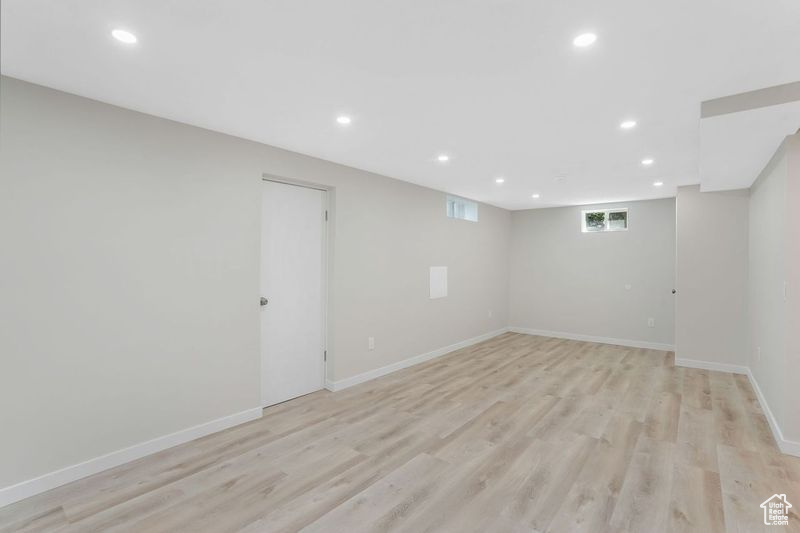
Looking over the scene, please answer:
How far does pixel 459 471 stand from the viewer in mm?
2463

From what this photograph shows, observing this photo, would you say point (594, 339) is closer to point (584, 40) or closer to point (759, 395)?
point (759, 395)

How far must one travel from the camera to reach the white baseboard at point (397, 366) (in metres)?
4.05

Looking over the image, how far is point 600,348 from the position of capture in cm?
612

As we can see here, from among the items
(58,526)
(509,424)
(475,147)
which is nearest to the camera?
(58,526)

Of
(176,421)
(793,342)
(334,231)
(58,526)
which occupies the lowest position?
(58,526)

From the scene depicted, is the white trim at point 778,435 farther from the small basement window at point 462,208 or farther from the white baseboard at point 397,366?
the small basement window at point 462,208

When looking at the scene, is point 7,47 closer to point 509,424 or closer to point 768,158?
point 509,424

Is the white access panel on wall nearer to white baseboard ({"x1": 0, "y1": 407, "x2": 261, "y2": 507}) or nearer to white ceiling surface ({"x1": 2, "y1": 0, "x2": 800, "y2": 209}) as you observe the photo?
white ceiling surface ({"x1": 2, "y1": 0, "x2": 800, "y2": 209})

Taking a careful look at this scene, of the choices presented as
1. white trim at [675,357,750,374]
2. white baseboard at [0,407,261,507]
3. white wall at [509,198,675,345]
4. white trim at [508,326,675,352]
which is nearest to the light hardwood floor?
white baseboard at [0,407,261,507]

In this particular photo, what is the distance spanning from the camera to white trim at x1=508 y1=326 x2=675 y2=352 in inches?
237

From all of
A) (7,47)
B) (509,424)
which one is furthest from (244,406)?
(7,47)

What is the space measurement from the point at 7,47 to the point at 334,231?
2.60 metres

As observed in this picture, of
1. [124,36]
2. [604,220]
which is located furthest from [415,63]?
[604,220]

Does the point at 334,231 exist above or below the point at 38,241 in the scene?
above
